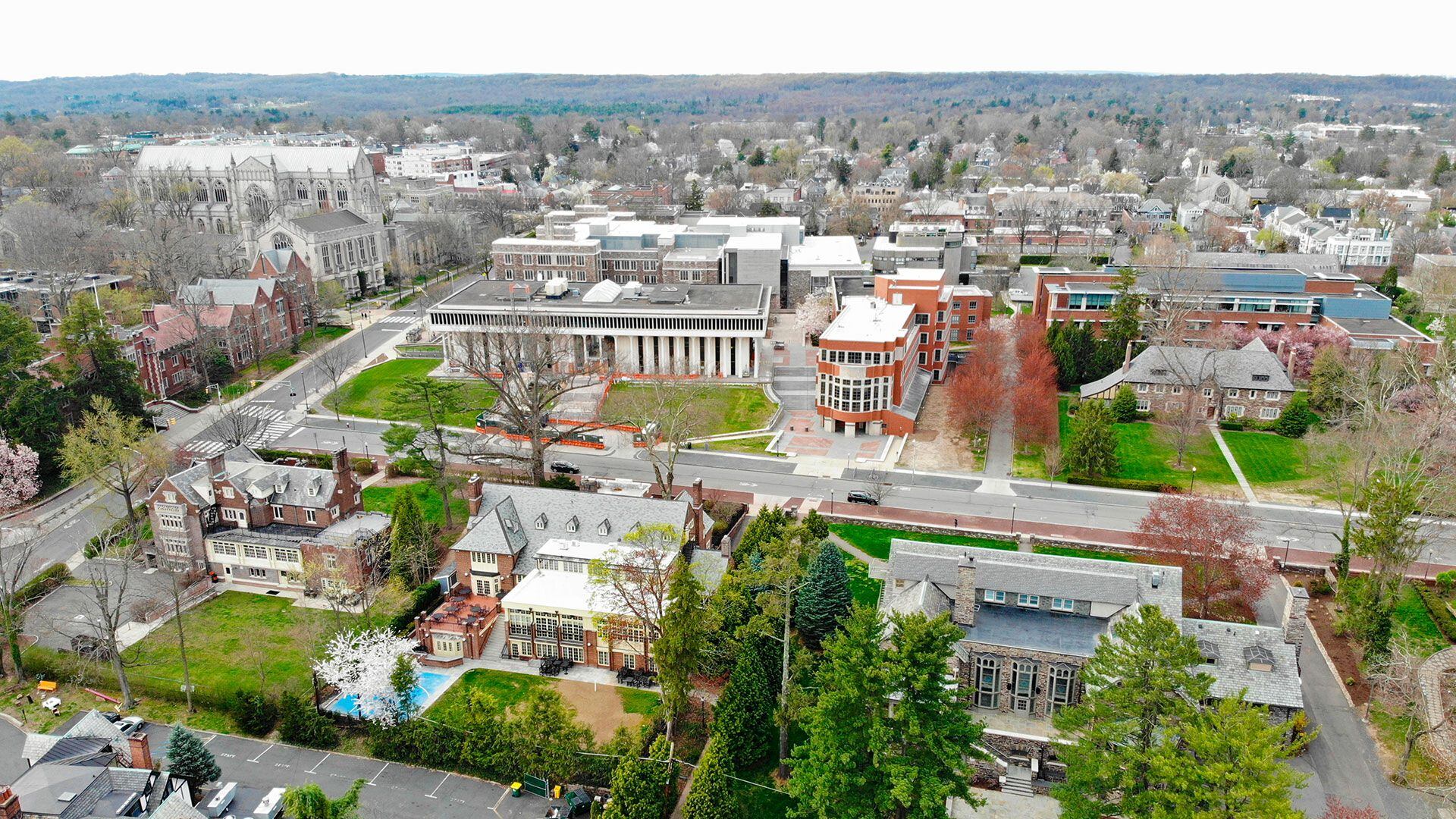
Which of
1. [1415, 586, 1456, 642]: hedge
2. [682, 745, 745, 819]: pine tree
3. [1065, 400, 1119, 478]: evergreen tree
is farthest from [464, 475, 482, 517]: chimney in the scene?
[1415, 586, 1456, 642]: hedge

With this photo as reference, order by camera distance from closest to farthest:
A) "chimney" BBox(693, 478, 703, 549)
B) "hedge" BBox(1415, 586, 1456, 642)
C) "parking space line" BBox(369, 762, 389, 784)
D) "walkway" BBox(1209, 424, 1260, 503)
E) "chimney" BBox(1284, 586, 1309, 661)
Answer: "parking space line" BBox(369, 762, 389, 784) → "chimney" BBox(1284, 586, 1309, 661) → "hedge" BBox(1415, 586, 1456, 642) → "chimney" BBox(693, 478, 703, 549) → "walkway" BBox(1209, 424, 1260, 503)

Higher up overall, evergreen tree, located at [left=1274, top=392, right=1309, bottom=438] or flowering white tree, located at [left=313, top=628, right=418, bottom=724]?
evergreen tree, located at [left=1274, top=392, right=1309, bottom=438]

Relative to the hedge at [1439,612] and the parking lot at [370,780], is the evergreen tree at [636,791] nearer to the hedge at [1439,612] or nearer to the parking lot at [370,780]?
the parking lot at [370,780]

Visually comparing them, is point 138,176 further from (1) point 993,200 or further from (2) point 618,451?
(1) point 993,200

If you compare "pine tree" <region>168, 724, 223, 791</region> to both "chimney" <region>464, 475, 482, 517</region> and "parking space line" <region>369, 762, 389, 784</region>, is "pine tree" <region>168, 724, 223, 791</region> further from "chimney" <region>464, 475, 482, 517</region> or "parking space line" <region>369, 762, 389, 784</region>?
"chimney" <region>464, 475, 482, 517</region>

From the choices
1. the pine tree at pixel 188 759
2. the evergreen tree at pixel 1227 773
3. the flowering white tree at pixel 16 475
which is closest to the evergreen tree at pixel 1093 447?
the evergreen tree at pixel 1227 773

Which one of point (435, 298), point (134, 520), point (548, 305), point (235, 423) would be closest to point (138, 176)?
point (435, 298)
